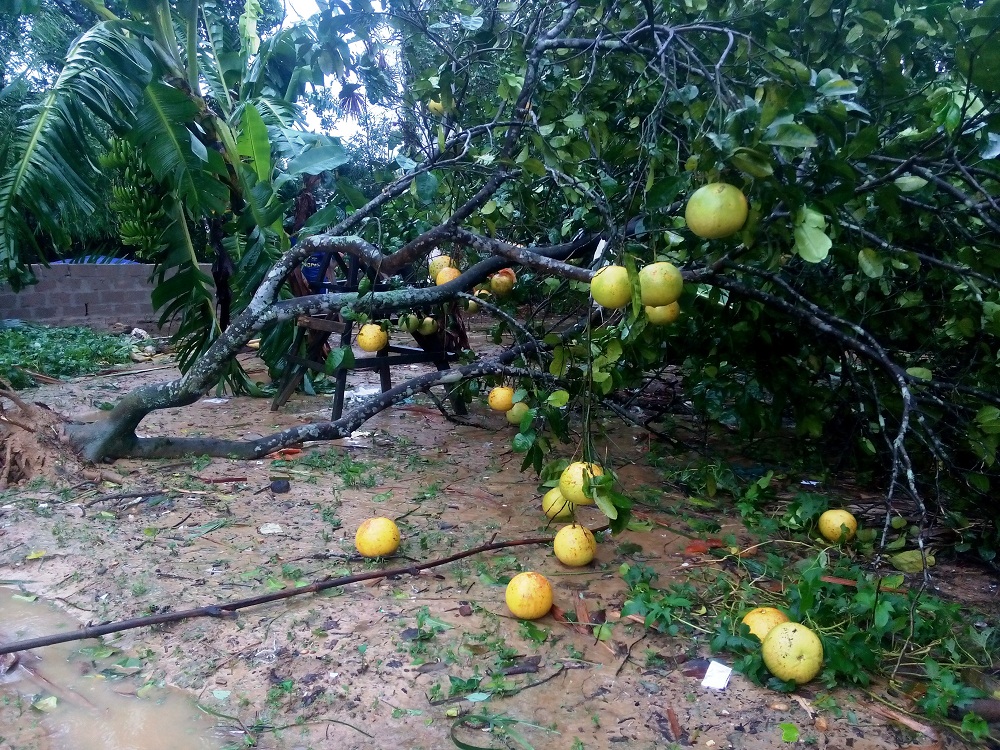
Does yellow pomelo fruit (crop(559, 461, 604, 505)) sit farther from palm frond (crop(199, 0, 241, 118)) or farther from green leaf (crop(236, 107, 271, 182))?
palm frond (crop(199, 0, 241, 118))

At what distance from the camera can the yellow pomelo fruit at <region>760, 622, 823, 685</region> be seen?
2.27m

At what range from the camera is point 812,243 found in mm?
1882

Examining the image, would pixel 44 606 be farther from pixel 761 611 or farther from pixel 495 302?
pixel 495 302

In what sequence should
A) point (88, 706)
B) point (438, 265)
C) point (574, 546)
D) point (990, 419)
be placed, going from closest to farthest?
point (88, 706) → point (990, 419) → point (574, 546) → point (438, 265)

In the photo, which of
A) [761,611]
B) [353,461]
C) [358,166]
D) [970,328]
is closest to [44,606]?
[353,461]

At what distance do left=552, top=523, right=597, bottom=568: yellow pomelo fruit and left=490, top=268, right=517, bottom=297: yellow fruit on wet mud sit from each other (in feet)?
7.48

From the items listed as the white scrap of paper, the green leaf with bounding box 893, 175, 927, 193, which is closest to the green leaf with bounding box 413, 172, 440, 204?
the green leaf with bounding box 893, 175, 927, 193

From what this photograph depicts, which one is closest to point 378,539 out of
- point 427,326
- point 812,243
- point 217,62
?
point 812,243

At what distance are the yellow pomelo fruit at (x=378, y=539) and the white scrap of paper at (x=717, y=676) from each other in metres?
1.44

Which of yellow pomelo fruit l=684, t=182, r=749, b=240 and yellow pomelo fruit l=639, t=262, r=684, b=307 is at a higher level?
yellow pomelo fruit l=684, t=182, r=749, b=240

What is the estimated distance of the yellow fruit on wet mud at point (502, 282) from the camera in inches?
195

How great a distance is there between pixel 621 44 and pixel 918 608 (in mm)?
2449

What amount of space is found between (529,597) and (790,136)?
182 cm

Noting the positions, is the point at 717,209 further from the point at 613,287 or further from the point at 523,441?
the point at 523,441
